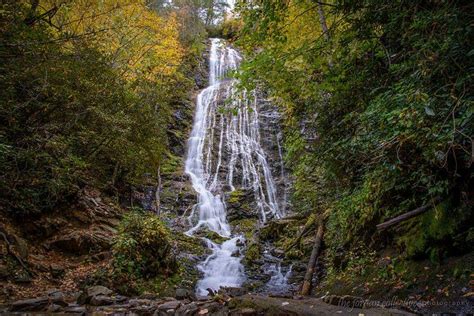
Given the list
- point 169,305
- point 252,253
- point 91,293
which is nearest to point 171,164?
point 252,253

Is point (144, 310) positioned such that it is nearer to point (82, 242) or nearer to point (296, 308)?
point (296, 308)

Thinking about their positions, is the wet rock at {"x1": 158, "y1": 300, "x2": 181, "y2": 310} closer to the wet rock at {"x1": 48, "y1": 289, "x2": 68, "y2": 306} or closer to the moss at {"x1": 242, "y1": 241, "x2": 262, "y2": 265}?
the wet rock at {"x1": 48, "y1": 289, "x2": 68, "y2": 306}

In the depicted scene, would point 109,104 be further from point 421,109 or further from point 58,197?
point 421,109

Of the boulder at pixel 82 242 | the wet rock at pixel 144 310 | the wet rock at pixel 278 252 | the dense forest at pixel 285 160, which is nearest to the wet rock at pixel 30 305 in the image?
the dense forest at pixel 285 160

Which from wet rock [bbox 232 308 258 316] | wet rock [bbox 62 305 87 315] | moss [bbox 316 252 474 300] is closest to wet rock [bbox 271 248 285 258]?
moss [bbox 316 252 474 300]

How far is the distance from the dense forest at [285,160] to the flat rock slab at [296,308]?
0.12 ft

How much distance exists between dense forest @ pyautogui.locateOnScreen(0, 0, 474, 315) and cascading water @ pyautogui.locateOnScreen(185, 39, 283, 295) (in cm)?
16

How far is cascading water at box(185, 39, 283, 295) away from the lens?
10.0 metres

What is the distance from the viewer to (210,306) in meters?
4.77

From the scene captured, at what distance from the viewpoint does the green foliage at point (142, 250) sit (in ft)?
24.6

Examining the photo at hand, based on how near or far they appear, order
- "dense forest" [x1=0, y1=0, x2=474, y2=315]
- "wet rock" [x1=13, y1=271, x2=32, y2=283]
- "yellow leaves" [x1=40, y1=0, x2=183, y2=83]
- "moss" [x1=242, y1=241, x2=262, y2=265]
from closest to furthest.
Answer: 1. "dense forest" [x1=0, y1=0, x2=474, y2=315]
2. "wet rock" [x1=13, y1=271, x2=32, y2=283]
3. "moss" [x1=242, y1=241, x2=262, y2=265]
4. "yellow leaves" [x1=40, y1=0, x2=183, y2=83]

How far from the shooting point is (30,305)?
16.1ft

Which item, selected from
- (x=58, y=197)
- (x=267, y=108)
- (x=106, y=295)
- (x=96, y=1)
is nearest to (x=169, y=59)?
(x=96, y=1)

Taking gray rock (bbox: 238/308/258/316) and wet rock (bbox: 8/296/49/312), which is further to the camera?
wet rock (bbox: 8/296/49/312)
